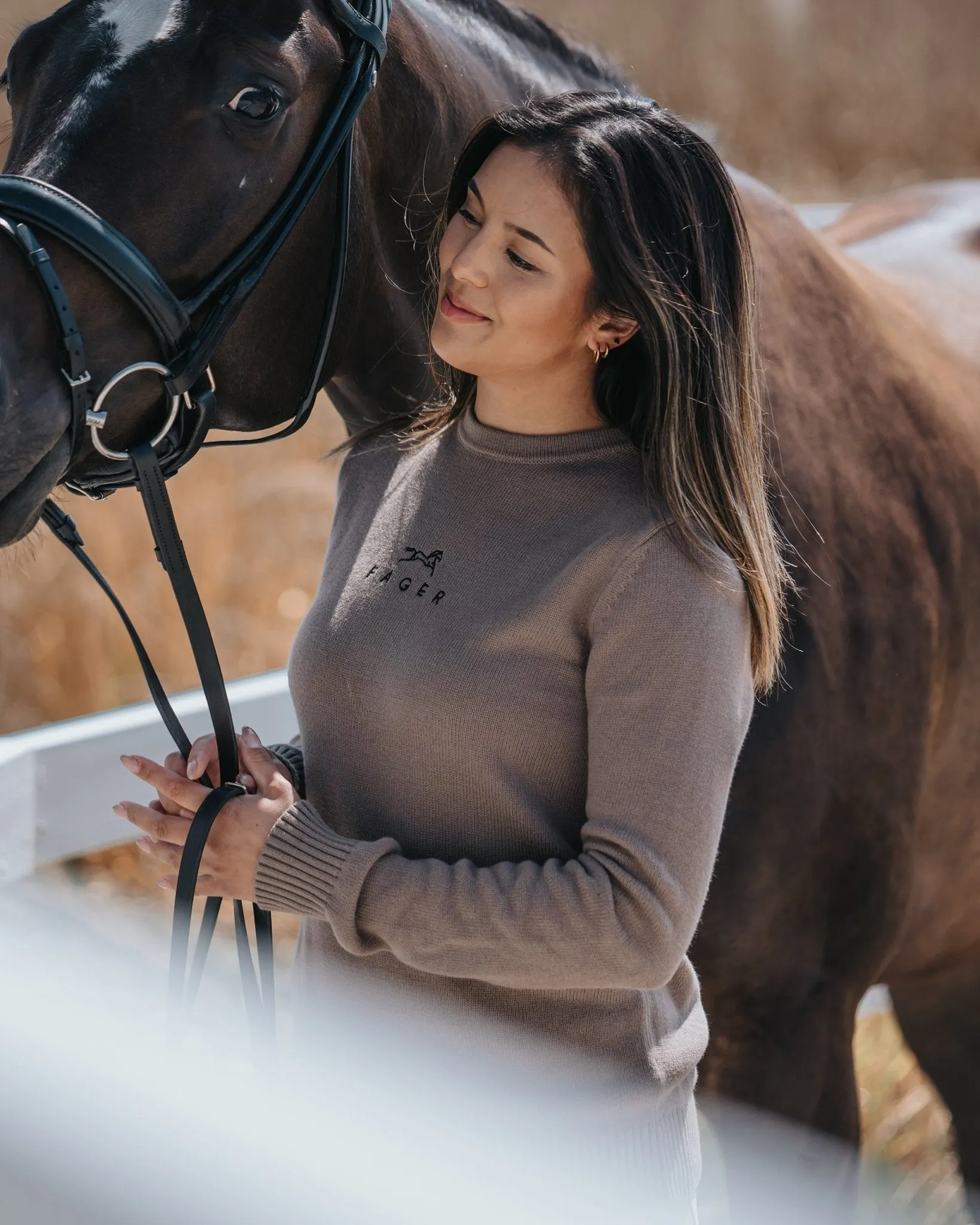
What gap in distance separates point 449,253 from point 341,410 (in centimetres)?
63

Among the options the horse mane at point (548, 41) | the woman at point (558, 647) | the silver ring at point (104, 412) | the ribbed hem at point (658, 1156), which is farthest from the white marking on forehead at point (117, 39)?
the ribbed hem at point (658, 1156)

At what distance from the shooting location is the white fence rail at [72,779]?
212 cm

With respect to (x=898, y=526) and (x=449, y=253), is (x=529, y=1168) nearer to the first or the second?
(x=449, y=253)

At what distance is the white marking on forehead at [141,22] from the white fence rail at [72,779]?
1.13 meters

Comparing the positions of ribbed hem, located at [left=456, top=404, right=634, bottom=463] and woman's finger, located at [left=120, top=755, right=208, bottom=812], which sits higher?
ribbed hem, located at [left=456, top=404, right=634, bottom=463]

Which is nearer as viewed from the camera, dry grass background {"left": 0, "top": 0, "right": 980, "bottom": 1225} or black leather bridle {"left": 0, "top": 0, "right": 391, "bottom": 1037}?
black leather bridle {"left": 0, "top": 0, "right": 391, "bottom": 1037}

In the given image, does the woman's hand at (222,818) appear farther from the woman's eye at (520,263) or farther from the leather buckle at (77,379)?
the woman's eye at (520,263)

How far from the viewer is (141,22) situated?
1380mm

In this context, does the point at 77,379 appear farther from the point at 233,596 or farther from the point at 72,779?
the point at 233,596

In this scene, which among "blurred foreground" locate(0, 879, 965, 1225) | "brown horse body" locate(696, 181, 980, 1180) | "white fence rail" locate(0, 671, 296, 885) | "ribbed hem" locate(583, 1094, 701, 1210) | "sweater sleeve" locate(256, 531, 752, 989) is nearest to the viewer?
"blurred foreground" locate(0, 879, 965, 1225)

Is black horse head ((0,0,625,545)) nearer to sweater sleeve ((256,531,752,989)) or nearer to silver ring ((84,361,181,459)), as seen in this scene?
silver ring ((84,361,181,459))

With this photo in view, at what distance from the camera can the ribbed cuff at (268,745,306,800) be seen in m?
1.48

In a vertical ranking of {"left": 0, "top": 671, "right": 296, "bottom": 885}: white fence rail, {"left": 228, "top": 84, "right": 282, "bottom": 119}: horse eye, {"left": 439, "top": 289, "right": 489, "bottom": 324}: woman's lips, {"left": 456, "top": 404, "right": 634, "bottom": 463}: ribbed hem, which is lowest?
{"left": 0, "top": 671, "right": 296, "bottom": 885}: white fence rail

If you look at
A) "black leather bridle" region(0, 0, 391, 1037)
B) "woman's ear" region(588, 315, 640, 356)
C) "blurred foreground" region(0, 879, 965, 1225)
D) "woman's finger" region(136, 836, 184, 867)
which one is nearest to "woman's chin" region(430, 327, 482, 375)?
"woman's ear" region(588, 315, 640, 356)
